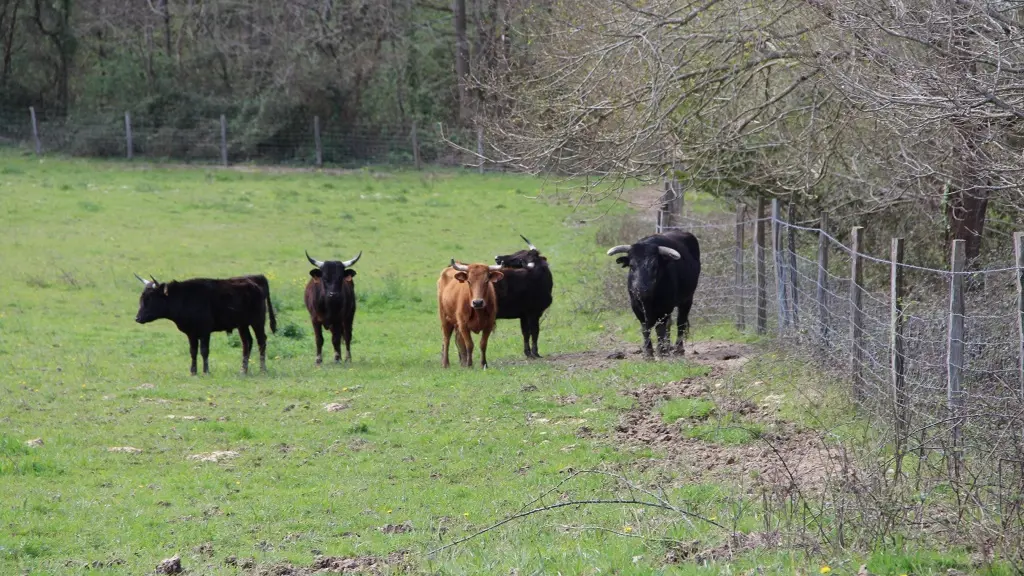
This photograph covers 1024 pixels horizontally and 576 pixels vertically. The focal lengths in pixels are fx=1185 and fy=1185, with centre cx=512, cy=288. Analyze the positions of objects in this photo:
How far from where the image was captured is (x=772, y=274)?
1639cm

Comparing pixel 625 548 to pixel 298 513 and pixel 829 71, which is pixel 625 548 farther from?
pixel 829 71

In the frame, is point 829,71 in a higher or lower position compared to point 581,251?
higher

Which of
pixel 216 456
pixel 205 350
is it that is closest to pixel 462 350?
pixel 205 350

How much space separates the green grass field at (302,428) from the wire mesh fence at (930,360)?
99 cm

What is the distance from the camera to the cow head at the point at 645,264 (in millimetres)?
14938

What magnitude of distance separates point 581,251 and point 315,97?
20.2m

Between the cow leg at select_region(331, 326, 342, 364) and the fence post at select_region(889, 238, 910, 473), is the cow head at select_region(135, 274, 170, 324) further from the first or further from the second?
the fence post at select_region(889, 238, 910, 473)

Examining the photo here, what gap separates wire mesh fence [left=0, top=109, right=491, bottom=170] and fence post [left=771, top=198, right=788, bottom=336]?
25993 mm

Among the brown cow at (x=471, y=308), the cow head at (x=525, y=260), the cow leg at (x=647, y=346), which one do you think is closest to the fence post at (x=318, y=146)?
the cow head at (x=525, y=260)

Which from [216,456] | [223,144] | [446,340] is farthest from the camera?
[223,144]

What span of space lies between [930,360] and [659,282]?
5.90 metres

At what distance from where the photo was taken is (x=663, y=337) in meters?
14.9

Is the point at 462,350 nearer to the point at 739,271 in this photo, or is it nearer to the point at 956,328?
the point at 739,271

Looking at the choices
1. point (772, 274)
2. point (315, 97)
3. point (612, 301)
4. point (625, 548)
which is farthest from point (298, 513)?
point (315, 97)
